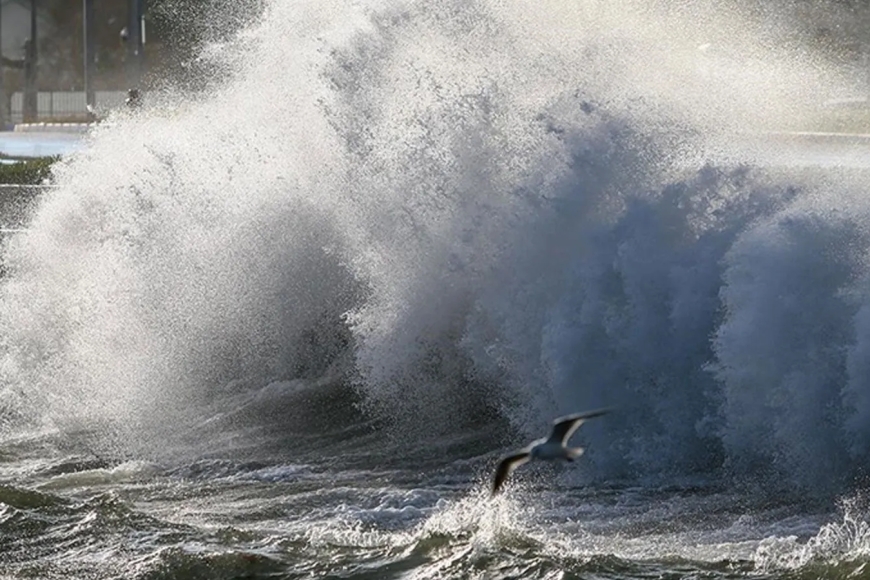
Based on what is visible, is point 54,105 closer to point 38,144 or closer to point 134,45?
point 134,45

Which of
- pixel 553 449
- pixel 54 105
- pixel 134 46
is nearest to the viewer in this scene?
pixel 553 449

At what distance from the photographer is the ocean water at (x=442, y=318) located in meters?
10.2

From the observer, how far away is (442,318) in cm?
1409

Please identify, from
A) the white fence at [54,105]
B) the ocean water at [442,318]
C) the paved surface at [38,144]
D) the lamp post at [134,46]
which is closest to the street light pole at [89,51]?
the paved surface at [38,144]

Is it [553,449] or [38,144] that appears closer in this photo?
[553,449]

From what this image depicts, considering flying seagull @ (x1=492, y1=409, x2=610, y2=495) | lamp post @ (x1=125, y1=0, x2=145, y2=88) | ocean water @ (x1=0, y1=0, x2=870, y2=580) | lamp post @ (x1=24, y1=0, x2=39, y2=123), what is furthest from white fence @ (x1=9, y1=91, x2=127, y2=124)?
flying seagull @ (x1=492, y1=409, x2=610, y2=495)

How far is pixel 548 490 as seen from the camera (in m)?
11.0

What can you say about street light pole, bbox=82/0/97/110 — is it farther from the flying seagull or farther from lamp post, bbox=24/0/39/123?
the flying seagull

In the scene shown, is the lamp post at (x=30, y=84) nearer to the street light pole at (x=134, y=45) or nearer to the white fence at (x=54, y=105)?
the white fence at (x=54, y=105)

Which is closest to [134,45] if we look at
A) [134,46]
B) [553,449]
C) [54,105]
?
[134,46]

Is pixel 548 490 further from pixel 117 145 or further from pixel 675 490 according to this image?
pixel 117 145

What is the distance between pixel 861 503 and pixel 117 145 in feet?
36.2

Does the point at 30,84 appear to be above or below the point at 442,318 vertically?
above

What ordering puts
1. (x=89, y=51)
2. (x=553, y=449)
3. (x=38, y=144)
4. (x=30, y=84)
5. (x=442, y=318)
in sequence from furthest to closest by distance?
(x=30, y=84)
(x=89, y=51)
(x=38, y=144)
(x=442, y=318)
(x=553, y=449)
